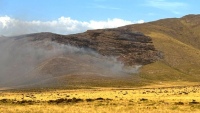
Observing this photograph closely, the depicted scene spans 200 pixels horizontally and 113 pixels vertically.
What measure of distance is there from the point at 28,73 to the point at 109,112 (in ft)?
525

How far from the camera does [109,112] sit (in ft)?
136

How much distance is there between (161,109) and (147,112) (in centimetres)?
345

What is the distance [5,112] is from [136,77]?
160 m

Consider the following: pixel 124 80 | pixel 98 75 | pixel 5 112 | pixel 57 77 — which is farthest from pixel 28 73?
pixel 5 112

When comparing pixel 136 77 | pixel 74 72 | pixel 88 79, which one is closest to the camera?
pixel 88 79

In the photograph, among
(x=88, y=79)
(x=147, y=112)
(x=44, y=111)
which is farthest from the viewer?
(x=88, y=79)

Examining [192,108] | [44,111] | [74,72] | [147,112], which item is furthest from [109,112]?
[74,72]

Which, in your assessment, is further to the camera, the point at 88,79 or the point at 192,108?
the point at 88,79

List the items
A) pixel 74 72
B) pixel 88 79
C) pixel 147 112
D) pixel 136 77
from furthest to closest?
pixel 136 77 → pixel 74 72 → pixel 88 79 → pixel 147 112

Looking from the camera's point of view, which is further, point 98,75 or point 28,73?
point 28,73

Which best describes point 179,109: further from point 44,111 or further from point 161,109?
point 44,111

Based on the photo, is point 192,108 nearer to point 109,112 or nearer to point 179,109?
point 179,109

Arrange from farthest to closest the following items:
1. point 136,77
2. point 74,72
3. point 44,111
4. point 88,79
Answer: point 136,77, point 74,72, point 88,79, point 44,111

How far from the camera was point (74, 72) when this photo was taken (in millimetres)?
185875
